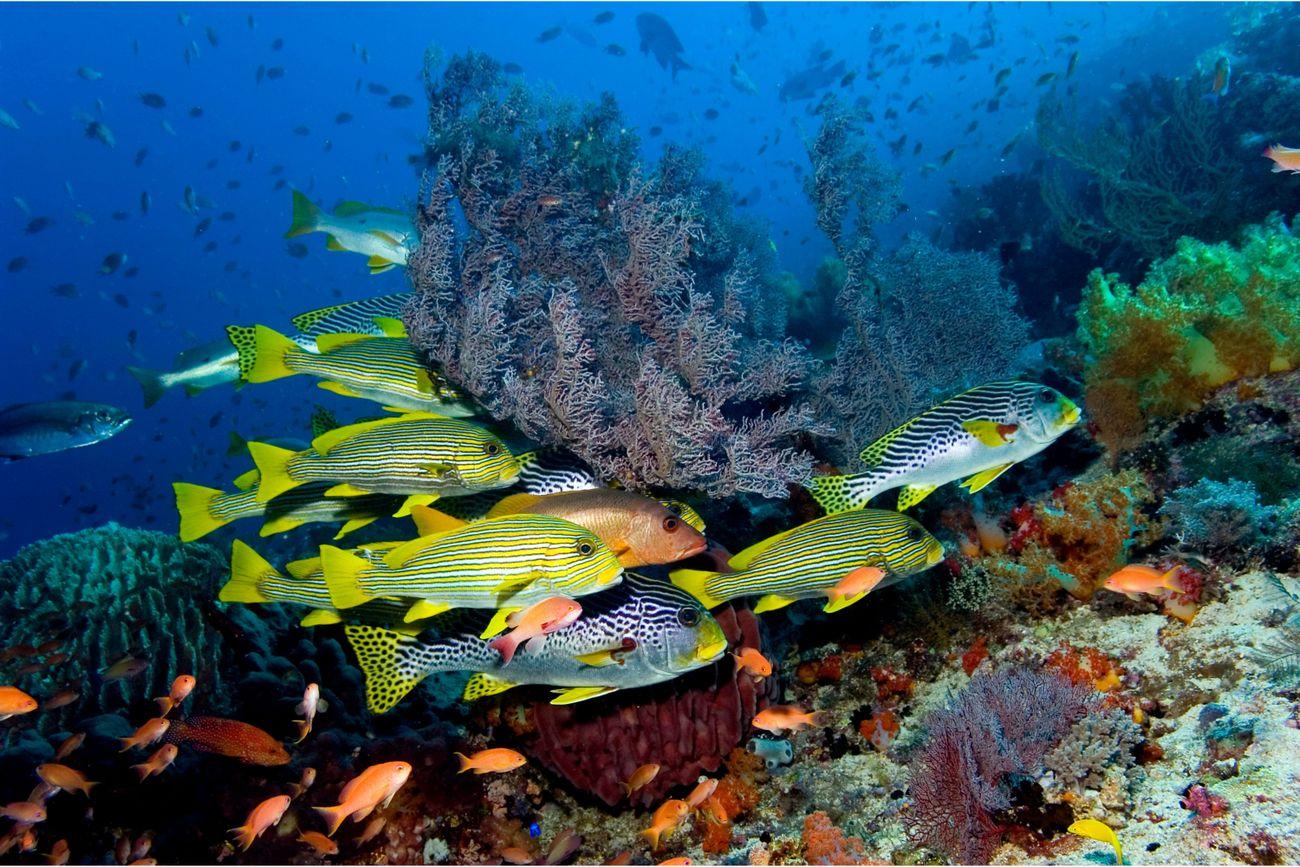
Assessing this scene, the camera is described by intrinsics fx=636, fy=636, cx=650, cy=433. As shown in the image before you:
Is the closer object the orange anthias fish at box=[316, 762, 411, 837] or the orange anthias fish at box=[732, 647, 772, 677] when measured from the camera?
the orange anthias fish at box=[316, 762, 411, 837]

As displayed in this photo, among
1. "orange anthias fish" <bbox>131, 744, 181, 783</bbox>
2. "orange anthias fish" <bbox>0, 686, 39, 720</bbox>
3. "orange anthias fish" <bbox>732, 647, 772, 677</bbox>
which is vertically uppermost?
"orange anthias fish" <bbox>0, 686, 39, 720</bbox>

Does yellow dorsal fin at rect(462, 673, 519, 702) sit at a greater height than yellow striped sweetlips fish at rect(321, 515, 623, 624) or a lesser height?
lesser

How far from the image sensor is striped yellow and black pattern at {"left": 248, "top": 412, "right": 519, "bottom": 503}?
3.35 metres

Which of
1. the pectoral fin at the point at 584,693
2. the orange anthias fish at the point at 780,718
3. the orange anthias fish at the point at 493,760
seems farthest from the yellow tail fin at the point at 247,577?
the orange anthias fish at the point at 780,718

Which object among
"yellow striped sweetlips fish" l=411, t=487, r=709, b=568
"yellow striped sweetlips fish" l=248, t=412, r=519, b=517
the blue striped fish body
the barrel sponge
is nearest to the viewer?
"yellow striped sweetlips fish" l=411, t=487, r=709, b=568

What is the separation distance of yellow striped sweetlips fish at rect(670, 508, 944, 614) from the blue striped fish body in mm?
3018

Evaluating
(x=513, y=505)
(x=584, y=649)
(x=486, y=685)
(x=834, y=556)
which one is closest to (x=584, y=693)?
(x=584, y=649)

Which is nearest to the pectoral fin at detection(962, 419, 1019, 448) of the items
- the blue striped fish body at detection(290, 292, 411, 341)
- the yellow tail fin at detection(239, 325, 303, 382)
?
the blue striped fish body at detection(290, 292, 411, 341)

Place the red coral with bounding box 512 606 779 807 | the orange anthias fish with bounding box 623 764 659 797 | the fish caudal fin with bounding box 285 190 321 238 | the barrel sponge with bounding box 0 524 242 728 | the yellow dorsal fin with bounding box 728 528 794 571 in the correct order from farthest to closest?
the fish caudal fin with bounding box 285 190 321 238 < the barrel sponge with bounding box 0 524 242 728 < the red coral with bounding box 512 606 779 807 < the orange anthias fish with bounding box 623 764 659 797 < the yellow dorsal fin with bounding box 728 528 794 571

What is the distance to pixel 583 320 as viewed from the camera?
168 inches

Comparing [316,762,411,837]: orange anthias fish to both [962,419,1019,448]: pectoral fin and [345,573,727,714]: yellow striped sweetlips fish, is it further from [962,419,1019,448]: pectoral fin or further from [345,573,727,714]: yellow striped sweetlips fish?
[962,419,1019,448]: pectoral fin

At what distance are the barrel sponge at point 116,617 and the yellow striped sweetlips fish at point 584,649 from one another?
7.11 ft

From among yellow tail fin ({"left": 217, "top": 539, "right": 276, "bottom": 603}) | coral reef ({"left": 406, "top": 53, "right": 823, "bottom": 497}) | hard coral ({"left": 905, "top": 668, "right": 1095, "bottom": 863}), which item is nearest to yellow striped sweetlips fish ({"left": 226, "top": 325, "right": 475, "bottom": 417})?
coral reef ({"left": 406, "top": 53, "right": 823, "bottom": 497})

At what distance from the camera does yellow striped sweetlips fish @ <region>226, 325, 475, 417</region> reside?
3.75 meters
